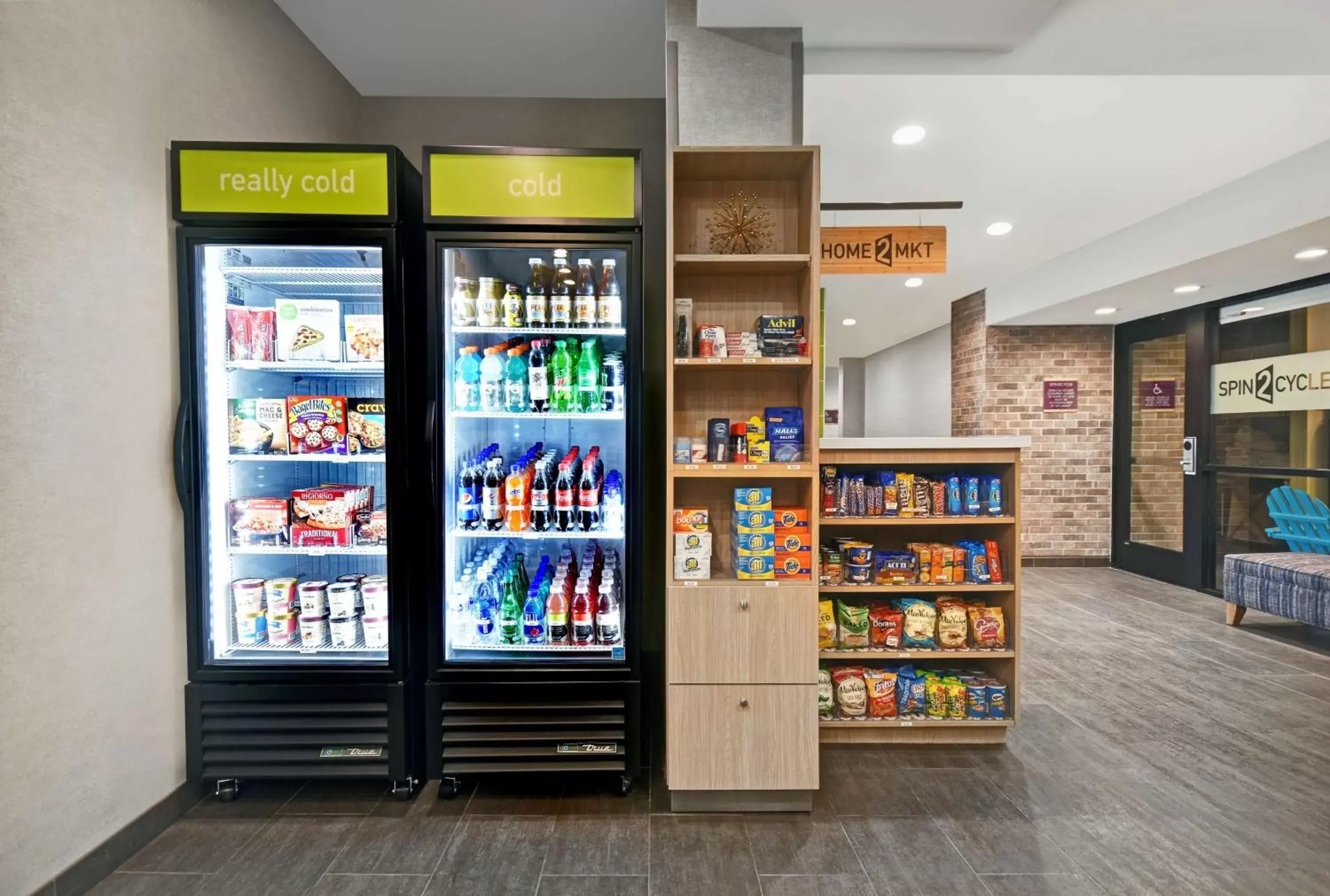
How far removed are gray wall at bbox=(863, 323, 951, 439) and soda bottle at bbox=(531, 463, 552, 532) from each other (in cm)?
566

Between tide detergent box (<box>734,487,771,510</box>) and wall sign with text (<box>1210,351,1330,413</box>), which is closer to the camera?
tide detergent box (<box>734,487,771,510</box>)

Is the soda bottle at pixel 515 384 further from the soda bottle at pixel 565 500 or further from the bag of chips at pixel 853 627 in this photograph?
the bag of chips at pixel 853 627

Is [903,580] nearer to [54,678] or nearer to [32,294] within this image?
[54,678]

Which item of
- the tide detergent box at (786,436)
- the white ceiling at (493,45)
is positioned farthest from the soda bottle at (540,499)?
the white ceiling at (493,45)

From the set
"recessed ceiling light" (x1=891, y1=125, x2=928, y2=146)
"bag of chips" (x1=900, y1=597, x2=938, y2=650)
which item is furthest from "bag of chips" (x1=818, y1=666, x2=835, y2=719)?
"recessed ceiling light" (x1=891, y1=125, x2=928, y2=146)

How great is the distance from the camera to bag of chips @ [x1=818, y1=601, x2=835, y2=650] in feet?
9.09

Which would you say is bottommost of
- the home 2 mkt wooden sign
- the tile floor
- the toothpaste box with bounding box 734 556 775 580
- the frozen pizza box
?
A: the tile floor

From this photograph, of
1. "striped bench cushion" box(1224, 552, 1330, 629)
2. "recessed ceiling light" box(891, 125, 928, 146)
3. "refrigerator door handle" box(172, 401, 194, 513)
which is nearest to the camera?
"refrigerator door handle" box(172, 401, 194, 513)

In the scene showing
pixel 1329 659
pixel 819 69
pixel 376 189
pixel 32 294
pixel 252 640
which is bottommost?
pixel 1329 659

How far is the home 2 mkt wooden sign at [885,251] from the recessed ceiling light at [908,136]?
0.47 metres

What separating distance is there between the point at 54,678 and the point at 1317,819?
4245 mm

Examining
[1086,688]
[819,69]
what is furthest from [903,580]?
[819,69]

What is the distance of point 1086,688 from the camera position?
343 centimetres

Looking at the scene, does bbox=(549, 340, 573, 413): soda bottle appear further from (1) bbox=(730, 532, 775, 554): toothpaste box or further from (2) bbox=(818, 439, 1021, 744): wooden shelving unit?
(2) bbox=(818, 439, 1021, 744): wooden shelving unit
